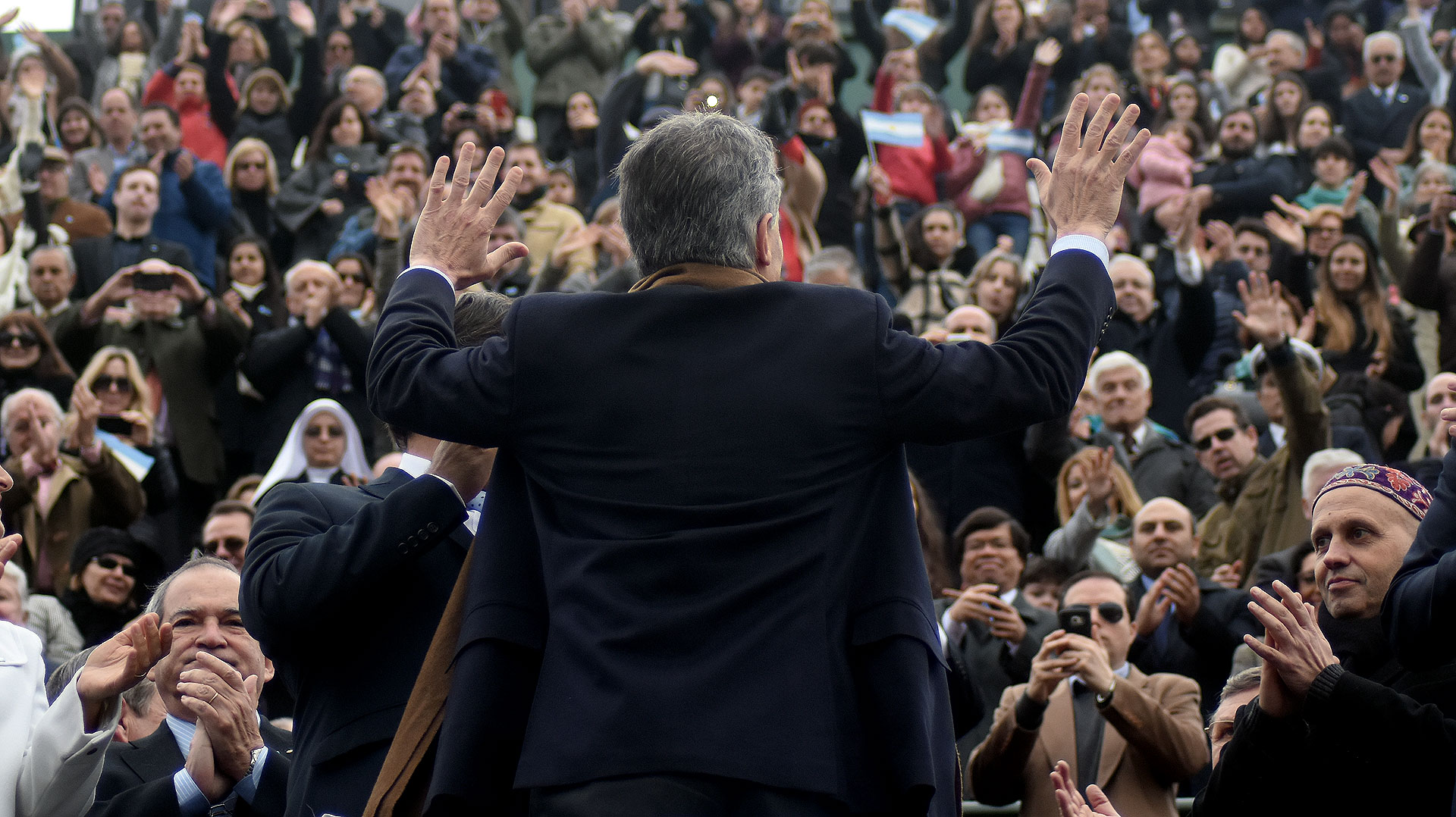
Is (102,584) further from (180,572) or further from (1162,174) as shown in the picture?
(1162,174)

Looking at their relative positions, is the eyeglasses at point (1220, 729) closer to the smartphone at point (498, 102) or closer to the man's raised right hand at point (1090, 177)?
the man's raised right hand at point (1090, 177)

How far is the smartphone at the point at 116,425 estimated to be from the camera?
28.2 feet

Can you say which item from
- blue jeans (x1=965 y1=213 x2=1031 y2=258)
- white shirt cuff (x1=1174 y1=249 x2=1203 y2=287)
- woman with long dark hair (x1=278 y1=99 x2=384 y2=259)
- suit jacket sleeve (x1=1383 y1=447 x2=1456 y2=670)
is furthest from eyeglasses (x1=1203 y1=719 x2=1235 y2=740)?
woman with long dark hair (x1=278 y1=99 x2=384 y2=259)

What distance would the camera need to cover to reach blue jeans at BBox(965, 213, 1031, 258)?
1127cm

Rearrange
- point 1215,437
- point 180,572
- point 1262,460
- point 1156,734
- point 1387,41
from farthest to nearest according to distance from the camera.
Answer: point 1387,41 < point 1215,437 < point 1262,460 < point 1156,734 < point 180,572

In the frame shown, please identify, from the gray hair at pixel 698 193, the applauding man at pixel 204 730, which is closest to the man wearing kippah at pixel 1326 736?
the gray hair at pixel 698 193

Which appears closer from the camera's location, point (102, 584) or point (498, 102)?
point (102, 584)

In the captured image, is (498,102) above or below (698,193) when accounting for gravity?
below

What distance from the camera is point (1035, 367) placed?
2.54 meters

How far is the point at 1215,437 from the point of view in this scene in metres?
7.71

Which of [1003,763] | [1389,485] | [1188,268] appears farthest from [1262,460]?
[1389,485]

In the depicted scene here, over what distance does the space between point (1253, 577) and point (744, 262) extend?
4.13m

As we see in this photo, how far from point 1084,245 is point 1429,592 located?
0.85 meters

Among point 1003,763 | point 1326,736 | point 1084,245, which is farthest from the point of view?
point 1003,763
